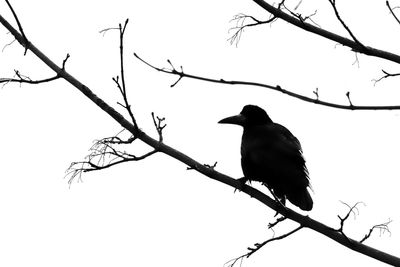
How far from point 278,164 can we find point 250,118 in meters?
1.42

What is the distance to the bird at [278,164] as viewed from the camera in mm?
6512

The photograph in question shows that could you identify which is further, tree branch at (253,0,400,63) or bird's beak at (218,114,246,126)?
bird's beak at (218,114,246,126)

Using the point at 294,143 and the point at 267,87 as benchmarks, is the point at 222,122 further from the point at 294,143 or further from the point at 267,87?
the point at 267,87

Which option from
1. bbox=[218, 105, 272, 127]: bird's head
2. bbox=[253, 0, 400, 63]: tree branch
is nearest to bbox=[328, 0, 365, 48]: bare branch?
bbox=[253, 0, 400, 63]: tree branch

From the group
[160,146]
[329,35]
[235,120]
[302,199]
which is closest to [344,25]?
[329,35]

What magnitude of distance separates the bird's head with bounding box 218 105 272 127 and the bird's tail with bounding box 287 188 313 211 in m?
1.47

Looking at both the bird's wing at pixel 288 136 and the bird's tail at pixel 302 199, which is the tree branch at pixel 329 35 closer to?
the bird's tail at pixel 302 199

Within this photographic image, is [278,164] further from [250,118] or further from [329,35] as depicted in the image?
[329,35]

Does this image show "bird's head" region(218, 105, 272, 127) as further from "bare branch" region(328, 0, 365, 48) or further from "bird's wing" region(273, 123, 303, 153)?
"bare branch" region(328, 0, 365, 48)

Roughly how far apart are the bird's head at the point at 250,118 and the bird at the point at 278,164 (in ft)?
1.14

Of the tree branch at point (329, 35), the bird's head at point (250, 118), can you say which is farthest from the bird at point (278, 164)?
the tree branch at point (329, 35)

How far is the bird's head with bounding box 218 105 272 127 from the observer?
7875 mm

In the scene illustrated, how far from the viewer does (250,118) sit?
313 inches

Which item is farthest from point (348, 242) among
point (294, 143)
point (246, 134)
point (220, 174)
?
point (246, 134)
